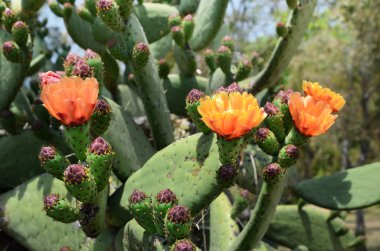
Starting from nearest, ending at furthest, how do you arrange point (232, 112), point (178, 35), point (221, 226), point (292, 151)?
point (232, 112)
point (292, 151)
point (221, 226)
point (178, 35)

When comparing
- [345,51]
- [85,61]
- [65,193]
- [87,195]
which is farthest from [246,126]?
[345,51]

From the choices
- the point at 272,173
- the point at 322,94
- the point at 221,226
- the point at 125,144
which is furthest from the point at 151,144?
the point at 322,94

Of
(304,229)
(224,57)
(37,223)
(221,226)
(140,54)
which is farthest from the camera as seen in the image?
(304,229)

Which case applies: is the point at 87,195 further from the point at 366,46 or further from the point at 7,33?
the point at 366,46

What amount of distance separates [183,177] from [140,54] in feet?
2.05

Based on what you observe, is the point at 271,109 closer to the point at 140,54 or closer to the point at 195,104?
the point at 195,104

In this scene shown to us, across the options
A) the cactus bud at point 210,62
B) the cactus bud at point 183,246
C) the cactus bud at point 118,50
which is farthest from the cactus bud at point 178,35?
the cactus bud at point 183,246

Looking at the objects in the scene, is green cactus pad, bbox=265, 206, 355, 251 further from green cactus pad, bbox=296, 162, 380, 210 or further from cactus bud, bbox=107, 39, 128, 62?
cactus bud, bbox=107, 39, 128, 62

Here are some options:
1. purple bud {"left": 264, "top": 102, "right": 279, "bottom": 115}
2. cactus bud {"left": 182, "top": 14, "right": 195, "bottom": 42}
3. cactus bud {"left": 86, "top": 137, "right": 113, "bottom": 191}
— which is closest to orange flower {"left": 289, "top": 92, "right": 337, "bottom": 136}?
purple bud {"left": 264, "top": 102, "right": 279, "bottom": 115}

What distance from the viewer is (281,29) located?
3.11m

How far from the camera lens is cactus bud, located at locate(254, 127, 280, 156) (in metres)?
2.05

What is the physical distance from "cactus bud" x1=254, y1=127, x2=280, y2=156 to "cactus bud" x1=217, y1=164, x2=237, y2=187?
1.14 ft

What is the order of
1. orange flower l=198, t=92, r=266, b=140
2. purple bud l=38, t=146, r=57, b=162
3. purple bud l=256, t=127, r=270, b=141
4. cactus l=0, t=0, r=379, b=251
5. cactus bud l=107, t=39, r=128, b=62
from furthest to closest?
cactus bud l=107, t=39, r=128, b=62, purple bud l=256, t=127, r=270, b=141, purple bud l=38, t=146, r=57, b=162, cactus l=0, t=0, r=379, b=251, orange flower l=198, t=92, r=266, b=140

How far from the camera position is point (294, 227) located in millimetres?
3258
